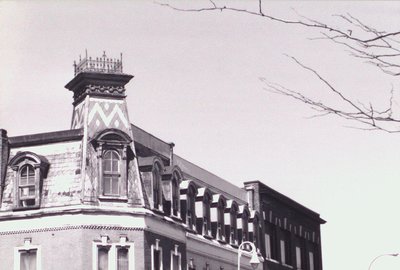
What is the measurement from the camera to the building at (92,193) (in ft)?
120

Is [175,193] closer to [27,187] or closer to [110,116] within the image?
[110,116]

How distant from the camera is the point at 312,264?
62531 millimetres

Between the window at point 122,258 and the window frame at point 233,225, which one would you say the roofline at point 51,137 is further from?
the window frame at point 233,225

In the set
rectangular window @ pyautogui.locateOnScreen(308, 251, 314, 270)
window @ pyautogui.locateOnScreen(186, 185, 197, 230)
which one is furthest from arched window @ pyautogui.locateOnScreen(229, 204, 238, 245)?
rectangular window @ pyautogui.locateOnScreen(308, 251, 314, 270)

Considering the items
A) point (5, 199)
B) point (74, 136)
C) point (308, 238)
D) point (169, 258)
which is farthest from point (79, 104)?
point (308, 238)

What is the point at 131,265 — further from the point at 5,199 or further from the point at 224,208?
the point at 224,208

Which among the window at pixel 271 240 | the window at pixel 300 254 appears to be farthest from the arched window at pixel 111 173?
the window at pixel 300 254

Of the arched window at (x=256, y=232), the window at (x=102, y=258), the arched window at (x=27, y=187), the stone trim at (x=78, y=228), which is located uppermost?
the arched window at (x=256, y=232)

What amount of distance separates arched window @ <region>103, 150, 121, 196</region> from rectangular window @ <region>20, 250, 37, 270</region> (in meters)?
3.73

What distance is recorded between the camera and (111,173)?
3750 cm

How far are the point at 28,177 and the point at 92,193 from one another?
292 cm

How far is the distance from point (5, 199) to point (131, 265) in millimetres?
5956

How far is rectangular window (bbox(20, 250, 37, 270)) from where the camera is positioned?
1455 inches

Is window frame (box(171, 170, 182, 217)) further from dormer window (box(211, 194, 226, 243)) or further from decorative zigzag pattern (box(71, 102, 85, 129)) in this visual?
dormer window (box(211, 194, 226, 243))
